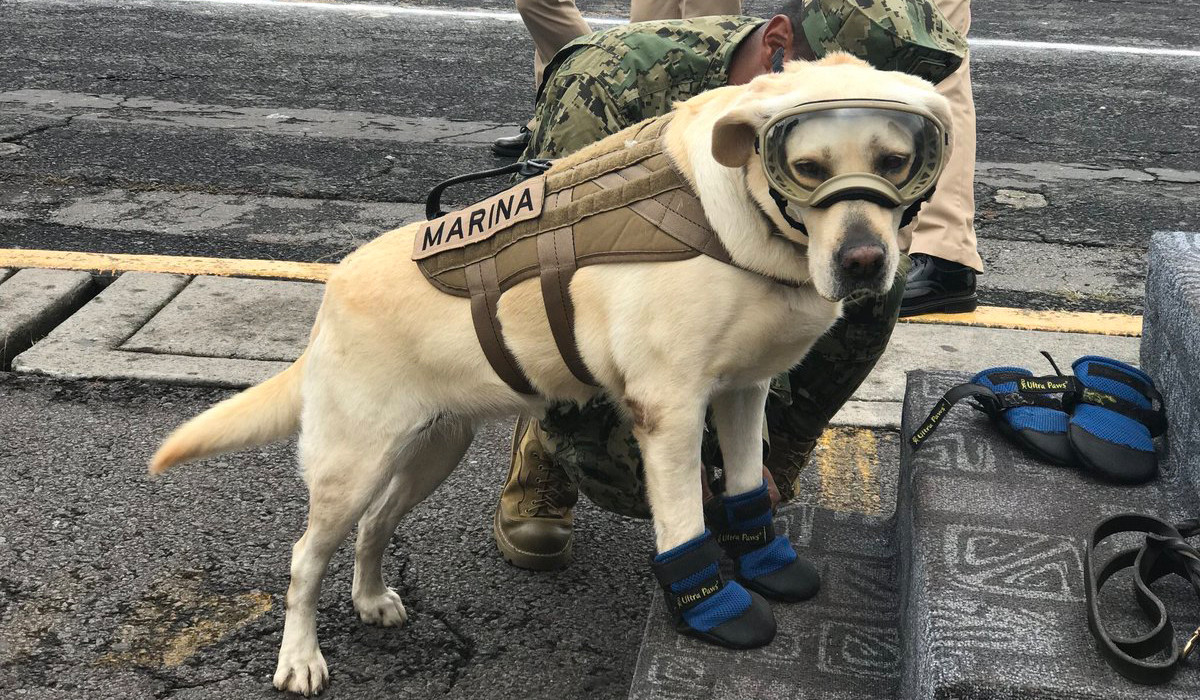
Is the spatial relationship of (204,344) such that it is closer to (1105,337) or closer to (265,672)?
(265,672)

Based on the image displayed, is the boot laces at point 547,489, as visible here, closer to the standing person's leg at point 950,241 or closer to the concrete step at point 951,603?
the concrete step at point 951,603

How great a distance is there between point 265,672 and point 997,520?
4.87 feet

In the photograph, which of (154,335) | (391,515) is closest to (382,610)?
(391,515)

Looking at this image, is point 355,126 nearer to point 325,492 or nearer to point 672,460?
point 325,492

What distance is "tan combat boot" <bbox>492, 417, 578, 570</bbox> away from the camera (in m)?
2.84

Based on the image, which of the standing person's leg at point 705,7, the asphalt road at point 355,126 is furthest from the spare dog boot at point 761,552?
the standing person's leg at point 705,7

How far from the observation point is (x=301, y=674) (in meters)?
2.42

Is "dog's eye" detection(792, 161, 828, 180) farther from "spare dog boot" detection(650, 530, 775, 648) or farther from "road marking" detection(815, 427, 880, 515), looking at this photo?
"road marking" detection(815, 427, 880, 515)

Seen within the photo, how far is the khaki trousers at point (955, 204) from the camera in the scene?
4.24 metres

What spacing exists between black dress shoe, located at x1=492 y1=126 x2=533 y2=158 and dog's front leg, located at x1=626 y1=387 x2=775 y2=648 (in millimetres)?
4225

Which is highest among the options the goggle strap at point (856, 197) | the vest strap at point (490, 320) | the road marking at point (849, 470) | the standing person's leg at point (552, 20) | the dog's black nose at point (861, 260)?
the goggle strap at point (856, 197)

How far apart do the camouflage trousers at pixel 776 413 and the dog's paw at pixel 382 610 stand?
1.54ft

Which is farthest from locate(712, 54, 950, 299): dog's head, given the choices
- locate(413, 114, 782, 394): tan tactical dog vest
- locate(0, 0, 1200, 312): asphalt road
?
locate(0, 0, 1200, 312): asphalt road

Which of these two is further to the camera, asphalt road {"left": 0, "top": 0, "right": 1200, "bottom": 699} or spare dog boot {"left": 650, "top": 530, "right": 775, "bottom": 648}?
asphalt road {"left": 0, "top": 0, "right": 1200, "bottom": 699}
